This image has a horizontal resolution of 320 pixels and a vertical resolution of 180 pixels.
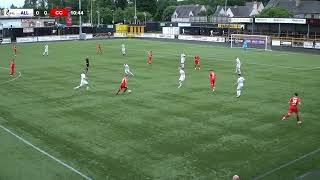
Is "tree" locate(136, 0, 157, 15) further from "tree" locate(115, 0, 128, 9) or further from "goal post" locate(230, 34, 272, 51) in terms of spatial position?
"goal post" locate(230, 34, 272, 51)

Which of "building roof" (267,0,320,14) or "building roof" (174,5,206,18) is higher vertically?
"building roof" (174,5,206,18)

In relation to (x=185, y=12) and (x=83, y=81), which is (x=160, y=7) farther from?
(x=83, y=81)

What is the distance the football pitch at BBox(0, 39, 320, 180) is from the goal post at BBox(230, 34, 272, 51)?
26676mm

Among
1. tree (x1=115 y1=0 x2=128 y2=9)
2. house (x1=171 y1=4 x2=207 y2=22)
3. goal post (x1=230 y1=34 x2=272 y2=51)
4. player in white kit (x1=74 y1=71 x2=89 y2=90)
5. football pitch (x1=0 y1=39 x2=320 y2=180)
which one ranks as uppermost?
tree (x1=115 y1=0 x2=128 y2=9)

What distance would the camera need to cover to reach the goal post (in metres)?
63.8

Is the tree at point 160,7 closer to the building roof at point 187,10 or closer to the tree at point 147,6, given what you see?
the tree at point 147,6

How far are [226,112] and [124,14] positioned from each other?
103 m

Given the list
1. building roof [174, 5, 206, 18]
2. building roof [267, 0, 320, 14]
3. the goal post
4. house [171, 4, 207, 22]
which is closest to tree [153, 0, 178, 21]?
house [171, 4, 207, 22]

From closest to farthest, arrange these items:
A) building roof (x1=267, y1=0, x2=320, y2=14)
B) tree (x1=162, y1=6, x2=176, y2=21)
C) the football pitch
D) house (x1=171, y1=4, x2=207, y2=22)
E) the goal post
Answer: the football pitch < the goal post < building roof (x1=267, y1=0, x2=320, y2=14) < tree (x1=162, y1=6, x2=176, y2=21) < house (x1=171, y1=4, x2=207, y2=22)

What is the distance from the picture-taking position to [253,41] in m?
A: 66.2

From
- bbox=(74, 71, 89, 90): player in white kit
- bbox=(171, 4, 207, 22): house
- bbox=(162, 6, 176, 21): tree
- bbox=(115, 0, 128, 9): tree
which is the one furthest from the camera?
bbox=(171, 4, 207, 22): house

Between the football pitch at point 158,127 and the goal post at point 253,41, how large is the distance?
26.7 m

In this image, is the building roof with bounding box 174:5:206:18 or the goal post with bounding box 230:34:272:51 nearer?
the goal post with bounding box 230:34:272:51

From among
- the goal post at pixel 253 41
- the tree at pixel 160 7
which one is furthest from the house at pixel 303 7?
the tree at pixel 160 7
